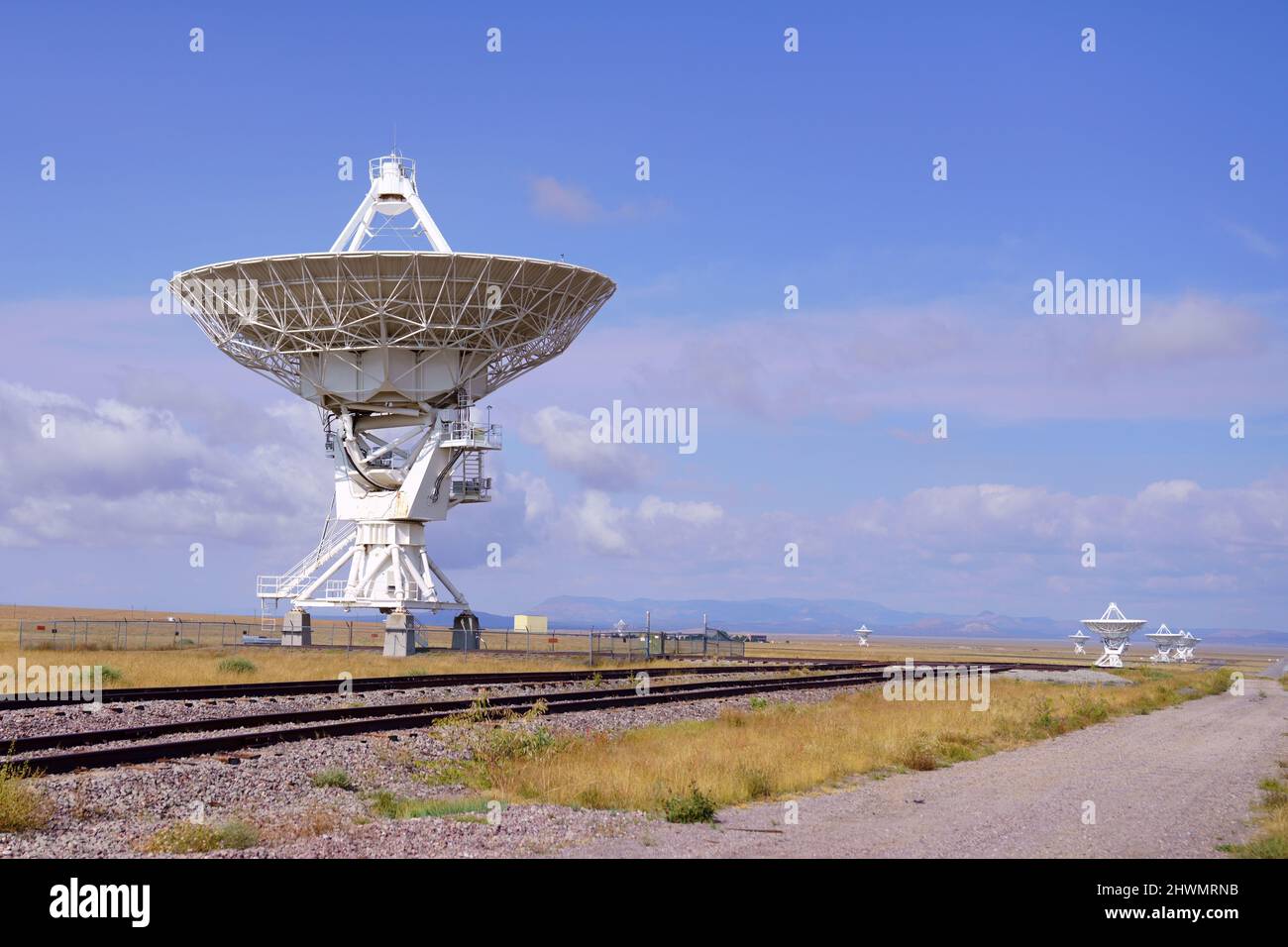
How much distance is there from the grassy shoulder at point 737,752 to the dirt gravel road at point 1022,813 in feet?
1.74

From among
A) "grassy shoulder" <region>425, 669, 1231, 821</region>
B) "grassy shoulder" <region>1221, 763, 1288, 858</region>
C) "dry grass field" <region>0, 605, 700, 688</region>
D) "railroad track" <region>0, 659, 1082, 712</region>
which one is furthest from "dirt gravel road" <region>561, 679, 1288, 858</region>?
"dry grass field" <region>0, 605, 700, 688</region>

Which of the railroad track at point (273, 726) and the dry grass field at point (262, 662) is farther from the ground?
the railroad track at point (273, 726)

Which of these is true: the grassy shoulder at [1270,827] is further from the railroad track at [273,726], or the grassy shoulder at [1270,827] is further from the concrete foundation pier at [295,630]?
the concrete foundation pier at [295,630]

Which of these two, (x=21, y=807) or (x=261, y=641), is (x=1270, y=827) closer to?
(x=21, y=807)

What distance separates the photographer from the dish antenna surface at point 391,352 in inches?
1848

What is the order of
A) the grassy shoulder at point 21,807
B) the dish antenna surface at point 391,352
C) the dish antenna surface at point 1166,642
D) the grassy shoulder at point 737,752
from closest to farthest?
the grassy shoulder at point 21,807 < the grassy shoulder at point 737,752 < the dish antenna surface at point 391,352 < the dish antenna surface at point 1166,642

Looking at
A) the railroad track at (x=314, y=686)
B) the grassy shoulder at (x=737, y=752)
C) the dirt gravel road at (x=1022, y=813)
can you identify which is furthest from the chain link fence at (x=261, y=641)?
the dirt gravel road at (x=1022, y=813)

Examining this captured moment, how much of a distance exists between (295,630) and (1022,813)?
43728mm

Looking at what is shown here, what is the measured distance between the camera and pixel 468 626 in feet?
184

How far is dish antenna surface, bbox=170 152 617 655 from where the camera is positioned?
4694 cm

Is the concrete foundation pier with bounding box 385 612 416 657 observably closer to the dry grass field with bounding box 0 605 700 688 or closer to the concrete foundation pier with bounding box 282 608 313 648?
the dry grass field with bounding box 0 605 700 688

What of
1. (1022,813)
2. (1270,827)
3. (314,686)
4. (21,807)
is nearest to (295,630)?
(314,686)
